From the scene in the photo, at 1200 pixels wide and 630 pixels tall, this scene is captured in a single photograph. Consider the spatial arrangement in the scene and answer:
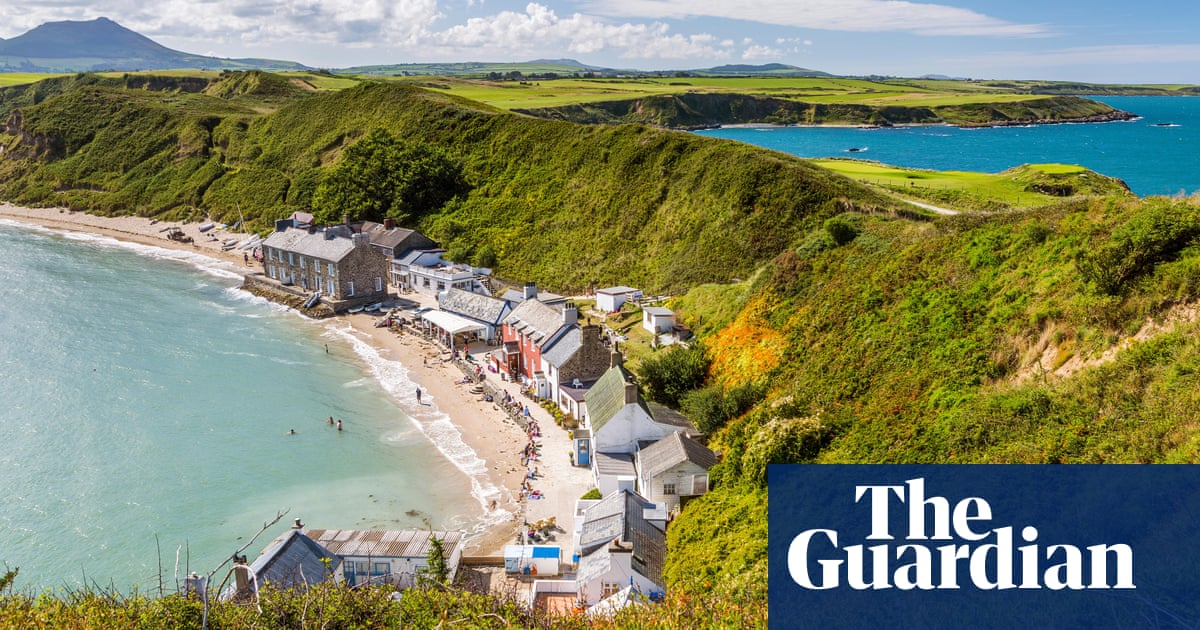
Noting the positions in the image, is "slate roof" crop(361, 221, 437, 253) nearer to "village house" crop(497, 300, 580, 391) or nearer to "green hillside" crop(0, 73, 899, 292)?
"green hillside" crop(0, 73, 899, 292)

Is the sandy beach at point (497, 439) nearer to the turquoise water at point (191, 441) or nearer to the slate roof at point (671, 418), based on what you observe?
the turquoise water at point (191, 441)

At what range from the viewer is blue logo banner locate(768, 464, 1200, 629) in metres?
13.8

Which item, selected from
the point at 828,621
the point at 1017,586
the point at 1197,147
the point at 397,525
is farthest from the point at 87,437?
the point at 1197,147

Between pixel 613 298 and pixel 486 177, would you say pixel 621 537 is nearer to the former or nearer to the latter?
pixel 613 298

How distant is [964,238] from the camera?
1283 inches

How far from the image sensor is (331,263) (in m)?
61.4

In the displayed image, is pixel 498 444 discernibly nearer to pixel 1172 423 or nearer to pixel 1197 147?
pixel 1172 423

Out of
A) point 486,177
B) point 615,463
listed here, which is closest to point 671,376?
point 615,463

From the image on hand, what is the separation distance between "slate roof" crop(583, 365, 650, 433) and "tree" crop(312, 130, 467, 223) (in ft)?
154

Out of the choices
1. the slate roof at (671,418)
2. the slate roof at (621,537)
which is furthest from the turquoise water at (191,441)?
the slate roof at (671,418)

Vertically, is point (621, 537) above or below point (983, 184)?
below

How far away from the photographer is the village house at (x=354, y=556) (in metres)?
23.0

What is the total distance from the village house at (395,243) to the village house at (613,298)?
2268 centimetres

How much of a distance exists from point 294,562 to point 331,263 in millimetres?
41852
